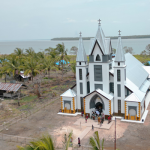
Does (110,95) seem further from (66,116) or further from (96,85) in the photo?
(66,116)

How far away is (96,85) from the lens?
94.1ft

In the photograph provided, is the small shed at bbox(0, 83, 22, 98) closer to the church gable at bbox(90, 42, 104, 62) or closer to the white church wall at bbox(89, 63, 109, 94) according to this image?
the white church wall at bbox(89, 63, 109, 94)

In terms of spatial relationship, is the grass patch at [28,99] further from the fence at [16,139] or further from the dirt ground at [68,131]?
the fence at [16,139]

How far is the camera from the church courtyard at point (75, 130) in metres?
21.1

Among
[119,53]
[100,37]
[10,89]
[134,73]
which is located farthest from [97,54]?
[10,89]

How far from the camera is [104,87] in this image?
92.7ft

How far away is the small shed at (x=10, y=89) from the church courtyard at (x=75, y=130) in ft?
27.3

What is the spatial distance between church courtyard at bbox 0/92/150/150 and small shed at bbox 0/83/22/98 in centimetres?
831

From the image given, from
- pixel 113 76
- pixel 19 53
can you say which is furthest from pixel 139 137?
pixel 19 53

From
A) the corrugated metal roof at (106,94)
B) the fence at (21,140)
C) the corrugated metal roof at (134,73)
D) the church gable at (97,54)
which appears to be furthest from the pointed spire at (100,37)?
the fence at (21,140)

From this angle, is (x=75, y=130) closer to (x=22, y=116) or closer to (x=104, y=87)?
(x=104, y=87)

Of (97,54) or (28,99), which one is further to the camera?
(28,99)

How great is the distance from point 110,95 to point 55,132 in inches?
341

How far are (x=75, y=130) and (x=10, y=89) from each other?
16523 mm
